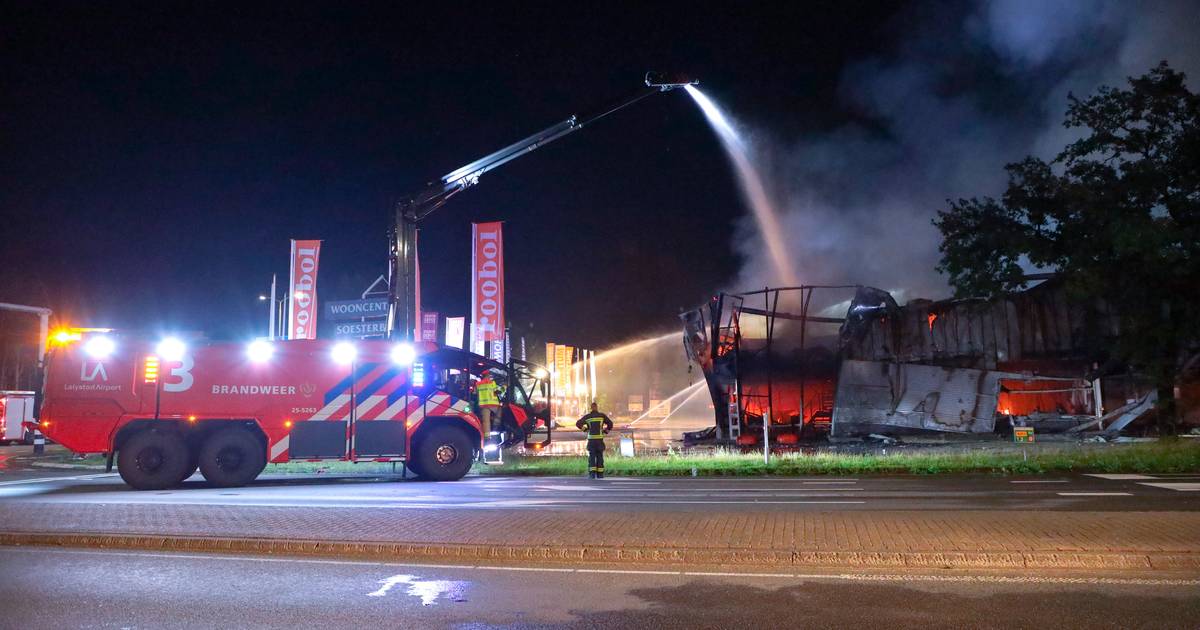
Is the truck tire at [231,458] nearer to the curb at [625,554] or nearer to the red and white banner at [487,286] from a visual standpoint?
the curb at [625,554]

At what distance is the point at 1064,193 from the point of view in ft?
70.0

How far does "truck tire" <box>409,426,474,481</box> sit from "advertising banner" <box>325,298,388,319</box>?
1028 centimetres

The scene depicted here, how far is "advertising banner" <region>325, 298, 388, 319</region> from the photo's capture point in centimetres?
2694

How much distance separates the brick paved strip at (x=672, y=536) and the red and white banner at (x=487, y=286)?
19046 mm

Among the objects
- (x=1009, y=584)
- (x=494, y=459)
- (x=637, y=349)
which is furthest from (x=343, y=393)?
(x=637, y=349)

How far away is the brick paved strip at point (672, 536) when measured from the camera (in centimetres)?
732

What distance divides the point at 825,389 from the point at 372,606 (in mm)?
25562

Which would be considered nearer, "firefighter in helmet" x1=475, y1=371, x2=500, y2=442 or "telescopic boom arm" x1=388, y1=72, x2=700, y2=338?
"firefighter in helmet" x1=475, y1=371, x2=500, y2=442

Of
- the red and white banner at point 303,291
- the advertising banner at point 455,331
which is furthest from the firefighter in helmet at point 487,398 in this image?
the advertising banner at point 455,331

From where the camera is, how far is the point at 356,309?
2750 cm

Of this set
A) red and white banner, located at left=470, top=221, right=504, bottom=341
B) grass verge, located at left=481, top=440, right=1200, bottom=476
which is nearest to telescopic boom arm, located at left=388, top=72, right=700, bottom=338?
red and white banner, located at left=470, top=221, right=504, bottom=341

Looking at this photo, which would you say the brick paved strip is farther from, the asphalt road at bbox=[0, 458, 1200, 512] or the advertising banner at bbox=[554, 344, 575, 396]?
the advertising banner at bbox=[554, 344, 575, 396]

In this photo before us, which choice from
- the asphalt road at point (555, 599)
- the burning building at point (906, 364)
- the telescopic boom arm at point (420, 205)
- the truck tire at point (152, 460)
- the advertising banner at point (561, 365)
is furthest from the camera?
the advertising banner at point (561, 365)

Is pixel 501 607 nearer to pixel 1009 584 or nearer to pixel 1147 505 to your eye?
pixel 1009 584
